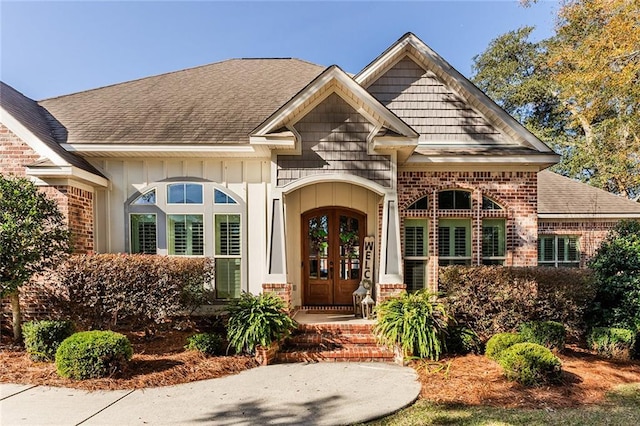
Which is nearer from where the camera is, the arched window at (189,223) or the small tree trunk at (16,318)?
the small tree trunk at (16,318)

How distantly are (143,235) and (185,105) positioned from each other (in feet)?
11.4

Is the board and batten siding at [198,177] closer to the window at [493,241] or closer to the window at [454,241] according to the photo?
the window at [454,241]

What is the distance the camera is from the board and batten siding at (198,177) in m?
7.40

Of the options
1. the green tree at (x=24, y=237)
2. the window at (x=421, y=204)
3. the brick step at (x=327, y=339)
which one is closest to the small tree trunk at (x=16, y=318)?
the green tree at (x=24, y=237)

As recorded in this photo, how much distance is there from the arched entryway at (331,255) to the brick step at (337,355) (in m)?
2.47

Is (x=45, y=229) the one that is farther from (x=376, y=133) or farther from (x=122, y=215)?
(x=376, y=133)

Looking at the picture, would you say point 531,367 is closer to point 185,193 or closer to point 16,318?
point 185,193

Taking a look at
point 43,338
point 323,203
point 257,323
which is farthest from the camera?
point 323,203

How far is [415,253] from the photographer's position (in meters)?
7.63

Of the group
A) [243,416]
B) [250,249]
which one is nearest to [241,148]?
[250,249]

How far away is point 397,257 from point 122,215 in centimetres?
595

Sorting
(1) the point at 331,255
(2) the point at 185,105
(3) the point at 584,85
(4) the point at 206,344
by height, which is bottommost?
(4) the point at 206,344

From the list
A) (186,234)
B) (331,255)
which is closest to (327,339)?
(331,255)

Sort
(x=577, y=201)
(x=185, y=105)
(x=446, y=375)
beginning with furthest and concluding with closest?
(x=577, y=201) < (x=185, y=105) < (x=446, y=375)
